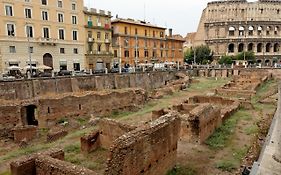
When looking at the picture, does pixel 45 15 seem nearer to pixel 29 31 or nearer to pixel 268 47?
pixel 29 31

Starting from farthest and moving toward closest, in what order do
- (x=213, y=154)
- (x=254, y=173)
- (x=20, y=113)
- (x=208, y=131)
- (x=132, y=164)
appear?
1. (x=20, y=113)
2. (x=208, y=131)
3. (x=213, y=154)
4. (x=254, y=173)
5. (x=132, y=164)

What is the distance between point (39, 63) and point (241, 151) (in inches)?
1280

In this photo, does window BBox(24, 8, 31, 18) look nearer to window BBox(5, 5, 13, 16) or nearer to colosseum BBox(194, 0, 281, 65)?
window BBox(5, 5, 13, 16)

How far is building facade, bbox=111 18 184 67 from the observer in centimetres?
5084

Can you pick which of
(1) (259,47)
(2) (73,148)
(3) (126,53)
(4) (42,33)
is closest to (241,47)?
(1) (259,47)

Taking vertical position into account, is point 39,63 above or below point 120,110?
above

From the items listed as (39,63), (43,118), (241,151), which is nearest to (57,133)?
(43,118)

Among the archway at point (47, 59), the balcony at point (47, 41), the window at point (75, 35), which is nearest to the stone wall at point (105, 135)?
the balcony at point (47, 41)

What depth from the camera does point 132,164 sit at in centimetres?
791

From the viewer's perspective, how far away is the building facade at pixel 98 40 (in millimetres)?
44719

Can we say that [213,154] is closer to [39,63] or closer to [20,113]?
[20,113]

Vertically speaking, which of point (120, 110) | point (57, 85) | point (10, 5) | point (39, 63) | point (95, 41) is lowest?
point (120, 110)

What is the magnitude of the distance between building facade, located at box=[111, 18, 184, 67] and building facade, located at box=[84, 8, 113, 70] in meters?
2.43

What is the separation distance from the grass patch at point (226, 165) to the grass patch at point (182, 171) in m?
1.15
